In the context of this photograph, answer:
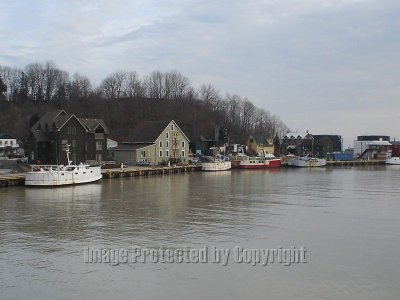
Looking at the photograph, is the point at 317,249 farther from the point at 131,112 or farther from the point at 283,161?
the point at 131,112

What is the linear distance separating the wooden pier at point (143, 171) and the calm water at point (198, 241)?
19671 millimetres

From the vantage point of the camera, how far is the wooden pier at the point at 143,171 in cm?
6012

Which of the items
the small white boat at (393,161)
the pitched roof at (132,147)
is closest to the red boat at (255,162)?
the pitched roof at (132,147)

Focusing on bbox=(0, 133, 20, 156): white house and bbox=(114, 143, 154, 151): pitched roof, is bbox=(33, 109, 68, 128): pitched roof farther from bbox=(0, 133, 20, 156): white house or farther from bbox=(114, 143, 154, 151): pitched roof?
bbox=(0, 133, 20, 156): white house

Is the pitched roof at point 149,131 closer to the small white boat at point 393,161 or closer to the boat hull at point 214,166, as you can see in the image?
the boat hull at point 214,166

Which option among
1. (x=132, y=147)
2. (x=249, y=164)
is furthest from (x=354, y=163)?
(x=132, y=147)

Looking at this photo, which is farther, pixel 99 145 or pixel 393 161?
pixel 393 161

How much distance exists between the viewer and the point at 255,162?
9050 cm

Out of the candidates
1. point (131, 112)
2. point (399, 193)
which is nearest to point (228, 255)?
point (399, 193)

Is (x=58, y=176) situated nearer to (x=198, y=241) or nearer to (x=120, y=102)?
(x=198, y=241)

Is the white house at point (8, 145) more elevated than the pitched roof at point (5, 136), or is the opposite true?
the pitched roof at point (5, 136)

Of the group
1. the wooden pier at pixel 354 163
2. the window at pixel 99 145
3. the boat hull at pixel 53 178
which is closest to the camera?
the boat hull at pixel 53 178

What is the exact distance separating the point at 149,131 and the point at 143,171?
1779 centimetres

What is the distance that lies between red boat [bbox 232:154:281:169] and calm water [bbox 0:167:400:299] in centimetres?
4872
